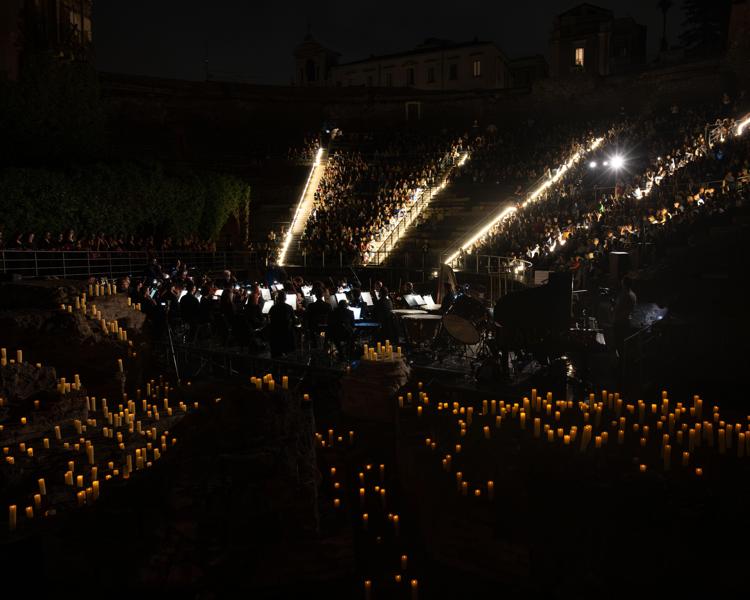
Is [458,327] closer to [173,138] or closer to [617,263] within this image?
[617,263]

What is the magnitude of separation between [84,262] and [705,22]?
4670 centimetres

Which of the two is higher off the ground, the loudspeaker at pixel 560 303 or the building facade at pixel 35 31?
the building facade at pixel 35 31

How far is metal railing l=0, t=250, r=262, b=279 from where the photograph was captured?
55.6 ft

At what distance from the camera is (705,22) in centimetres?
4559

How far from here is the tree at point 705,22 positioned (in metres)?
44.5

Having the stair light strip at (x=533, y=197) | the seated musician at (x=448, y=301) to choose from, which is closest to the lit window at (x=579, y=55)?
the stair light strip at (x=533, y=197)

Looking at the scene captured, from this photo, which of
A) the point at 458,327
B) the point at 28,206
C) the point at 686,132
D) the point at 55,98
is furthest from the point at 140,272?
the point at 686,132

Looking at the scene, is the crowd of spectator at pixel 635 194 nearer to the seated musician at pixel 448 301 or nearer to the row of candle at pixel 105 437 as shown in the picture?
the seated musician at pixel 448 301

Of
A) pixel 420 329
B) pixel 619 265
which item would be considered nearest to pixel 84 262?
pixel 420 329

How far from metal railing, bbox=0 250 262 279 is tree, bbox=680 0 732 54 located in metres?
40.0

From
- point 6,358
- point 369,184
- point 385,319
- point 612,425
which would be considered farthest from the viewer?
point 369,184

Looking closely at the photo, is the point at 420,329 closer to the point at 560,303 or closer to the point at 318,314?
the point at 318,314

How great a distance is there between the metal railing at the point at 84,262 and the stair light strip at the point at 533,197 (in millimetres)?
10309

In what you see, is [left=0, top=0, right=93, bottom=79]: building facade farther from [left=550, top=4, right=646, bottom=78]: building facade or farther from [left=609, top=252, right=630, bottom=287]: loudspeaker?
[left=550, top=4, right=646, bottom=78]: building facade
